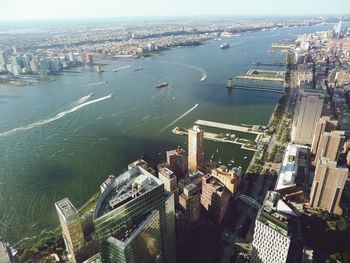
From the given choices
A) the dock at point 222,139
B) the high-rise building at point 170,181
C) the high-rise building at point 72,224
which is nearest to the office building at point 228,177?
the high-rise building at point 170,181

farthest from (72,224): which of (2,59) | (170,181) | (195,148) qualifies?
(2,59)

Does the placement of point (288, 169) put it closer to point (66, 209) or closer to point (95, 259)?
point (95, 259)

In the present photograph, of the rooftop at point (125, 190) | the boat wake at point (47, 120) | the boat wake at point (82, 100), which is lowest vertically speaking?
the boat wake at point (47, 120)

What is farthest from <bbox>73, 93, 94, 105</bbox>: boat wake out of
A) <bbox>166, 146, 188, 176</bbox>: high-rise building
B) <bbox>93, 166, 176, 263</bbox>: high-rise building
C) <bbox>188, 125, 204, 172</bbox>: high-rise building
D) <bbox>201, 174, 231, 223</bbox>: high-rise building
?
<bbox>93, 166, 176, 263</bbox>: high-rise building

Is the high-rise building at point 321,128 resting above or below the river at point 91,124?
above

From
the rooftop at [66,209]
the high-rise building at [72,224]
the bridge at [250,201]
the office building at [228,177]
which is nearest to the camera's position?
the high-rise building at [72,224]

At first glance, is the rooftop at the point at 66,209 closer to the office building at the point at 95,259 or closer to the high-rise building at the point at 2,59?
the office building at the point at 95,259
